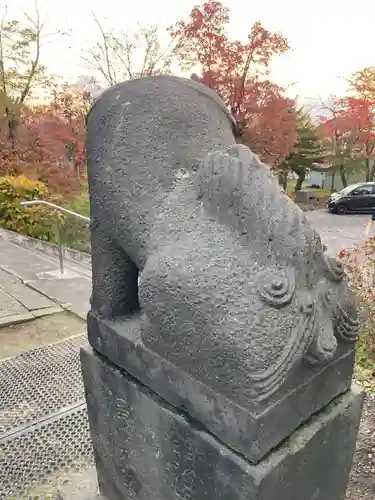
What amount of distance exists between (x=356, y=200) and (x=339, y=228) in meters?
3.00

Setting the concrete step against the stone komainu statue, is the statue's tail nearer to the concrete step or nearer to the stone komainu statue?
the stone komainu statue

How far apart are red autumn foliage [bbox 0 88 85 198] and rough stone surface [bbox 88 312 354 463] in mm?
8526

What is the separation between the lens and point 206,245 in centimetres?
121

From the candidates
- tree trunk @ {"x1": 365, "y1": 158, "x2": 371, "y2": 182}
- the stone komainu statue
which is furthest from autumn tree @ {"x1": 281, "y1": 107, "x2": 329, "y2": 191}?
the stone komainu statue

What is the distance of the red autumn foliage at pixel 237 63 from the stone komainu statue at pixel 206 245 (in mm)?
10688

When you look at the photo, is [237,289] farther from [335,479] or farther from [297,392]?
[335,479]

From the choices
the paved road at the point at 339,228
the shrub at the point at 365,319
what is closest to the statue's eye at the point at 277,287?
the shrub at the point at 365,319

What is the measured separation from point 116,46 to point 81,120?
3.47 metres

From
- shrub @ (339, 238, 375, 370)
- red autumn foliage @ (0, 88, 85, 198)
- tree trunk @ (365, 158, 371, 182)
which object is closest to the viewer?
shrub @ (339, 238, 375, 370)

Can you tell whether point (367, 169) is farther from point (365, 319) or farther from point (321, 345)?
point (321, 345)

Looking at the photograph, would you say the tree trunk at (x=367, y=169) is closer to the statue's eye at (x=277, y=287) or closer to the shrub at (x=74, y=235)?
the shrub at (x=74, y=235)

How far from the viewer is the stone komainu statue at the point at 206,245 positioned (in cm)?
108

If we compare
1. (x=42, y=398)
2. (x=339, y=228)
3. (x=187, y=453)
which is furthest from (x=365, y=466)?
(x=339, y=228)

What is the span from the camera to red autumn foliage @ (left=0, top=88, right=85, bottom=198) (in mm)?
9750
